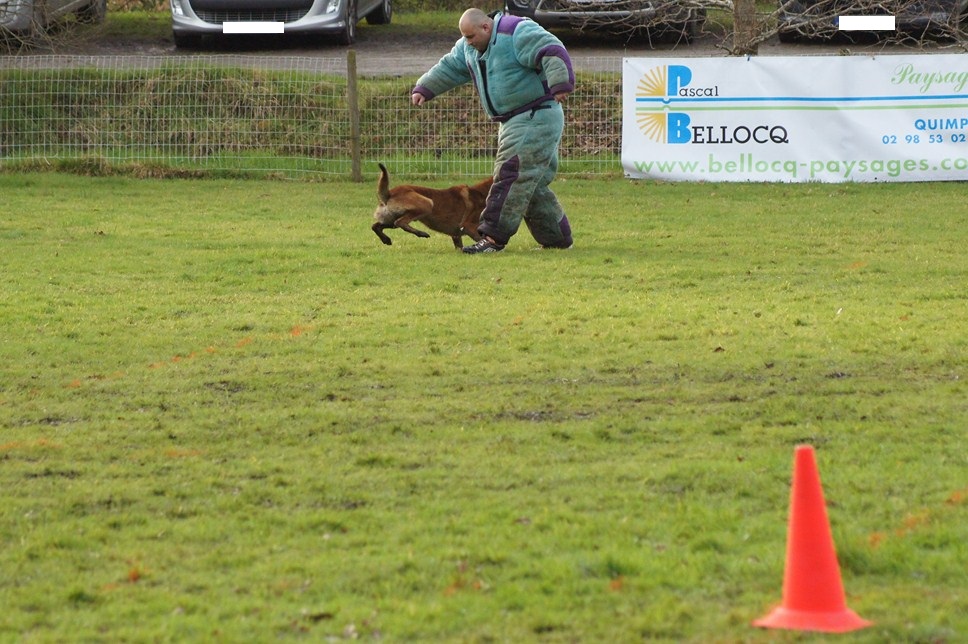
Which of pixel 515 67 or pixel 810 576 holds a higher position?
pixel 515 67

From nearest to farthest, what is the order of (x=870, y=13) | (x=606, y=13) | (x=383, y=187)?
(x=383, y=187) < (x=606, y=13) < (x=870, y=13)

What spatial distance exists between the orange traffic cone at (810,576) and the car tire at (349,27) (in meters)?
17.8

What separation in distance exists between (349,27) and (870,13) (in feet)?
25.8

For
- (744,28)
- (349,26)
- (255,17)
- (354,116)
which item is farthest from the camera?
(349,26)

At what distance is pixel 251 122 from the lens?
18.2 m

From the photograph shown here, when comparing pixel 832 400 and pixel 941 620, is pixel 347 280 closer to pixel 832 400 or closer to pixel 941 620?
pixel 832 400

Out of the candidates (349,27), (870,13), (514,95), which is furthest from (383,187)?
(870,13)

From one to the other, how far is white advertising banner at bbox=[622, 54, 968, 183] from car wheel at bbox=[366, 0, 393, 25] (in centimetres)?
873

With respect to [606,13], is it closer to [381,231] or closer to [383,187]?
[381,231]

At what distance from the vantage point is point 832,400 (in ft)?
21.4

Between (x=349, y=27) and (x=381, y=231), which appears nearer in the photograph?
(x=381, y=231)

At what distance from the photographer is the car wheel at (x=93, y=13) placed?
2106 cm

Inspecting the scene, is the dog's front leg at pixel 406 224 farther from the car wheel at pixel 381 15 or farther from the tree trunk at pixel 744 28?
the car wheel at pixel 381 15

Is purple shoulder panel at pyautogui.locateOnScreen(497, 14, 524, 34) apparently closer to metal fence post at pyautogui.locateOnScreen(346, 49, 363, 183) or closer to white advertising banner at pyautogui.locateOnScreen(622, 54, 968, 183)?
white advertising banner at pyautogui.locateOnScreen(622, 54, 968, 183)
